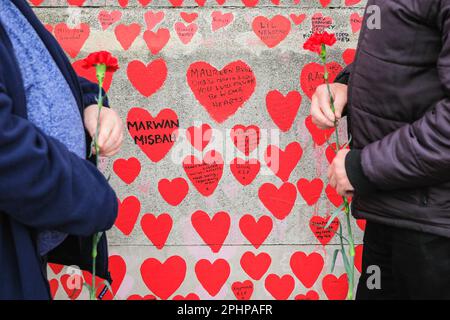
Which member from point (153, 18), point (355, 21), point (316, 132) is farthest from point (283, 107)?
point (153, 18)

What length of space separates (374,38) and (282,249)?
1.42 meters

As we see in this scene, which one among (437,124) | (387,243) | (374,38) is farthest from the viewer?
(387,243)

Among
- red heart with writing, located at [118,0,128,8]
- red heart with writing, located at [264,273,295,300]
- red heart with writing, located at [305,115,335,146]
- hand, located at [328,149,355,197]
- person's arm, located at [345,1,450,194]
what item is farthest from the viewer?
red heart with writing, located at [264,273,295,300]

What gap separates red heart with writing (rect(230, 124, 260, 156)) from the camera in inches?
105

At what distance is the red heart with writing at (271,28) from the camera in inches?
101

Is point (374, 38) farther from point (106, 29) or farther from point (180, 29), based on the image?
point (106, 29)

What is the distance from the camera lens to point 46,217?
1.16m

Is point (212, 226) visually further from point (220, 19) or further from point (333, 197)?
point (220, 19)

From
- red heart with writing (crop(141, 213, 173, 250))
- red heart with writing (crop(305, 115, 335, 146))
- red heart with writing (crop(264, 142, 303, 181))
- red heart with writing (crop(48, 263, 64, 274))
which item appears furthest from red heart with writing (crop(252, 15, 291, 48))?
red heart with writing (crop(48, 263, 64, 274))

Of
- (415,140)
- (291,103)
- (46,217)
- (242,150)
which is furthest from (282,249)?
(46,217)

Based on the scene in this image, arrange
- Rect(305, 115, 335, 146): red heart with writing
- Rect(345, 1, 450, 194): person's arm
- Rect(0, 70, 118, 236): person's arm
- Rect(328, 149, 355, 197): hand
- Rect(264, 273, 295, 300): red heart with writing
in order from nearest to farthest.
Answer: Rect(0, 70, 118, 236): person's arm, Rect(345, 1, 450, 194): person's arm, Rect(328, 149, 355, 197): hand, Rect(305, 115, 335, 146): red heart with writing, Rect(264, 273, 295, 300): red heart with writing

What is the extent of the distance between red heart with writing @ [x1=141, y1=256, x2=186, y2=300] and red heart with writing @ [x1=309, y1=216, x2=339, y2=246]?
690mm

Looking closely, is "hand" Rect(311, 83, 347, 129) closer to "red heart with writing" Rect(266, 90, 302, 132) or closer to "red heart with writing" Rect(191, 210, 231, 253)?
"red heart with writing" Rect(266, 90, 302, 132)

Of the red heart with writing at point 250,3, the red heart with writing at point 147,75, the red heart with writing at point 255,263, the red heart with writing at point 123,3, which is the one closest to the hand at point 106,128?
the red heart with writing at point 147,75
